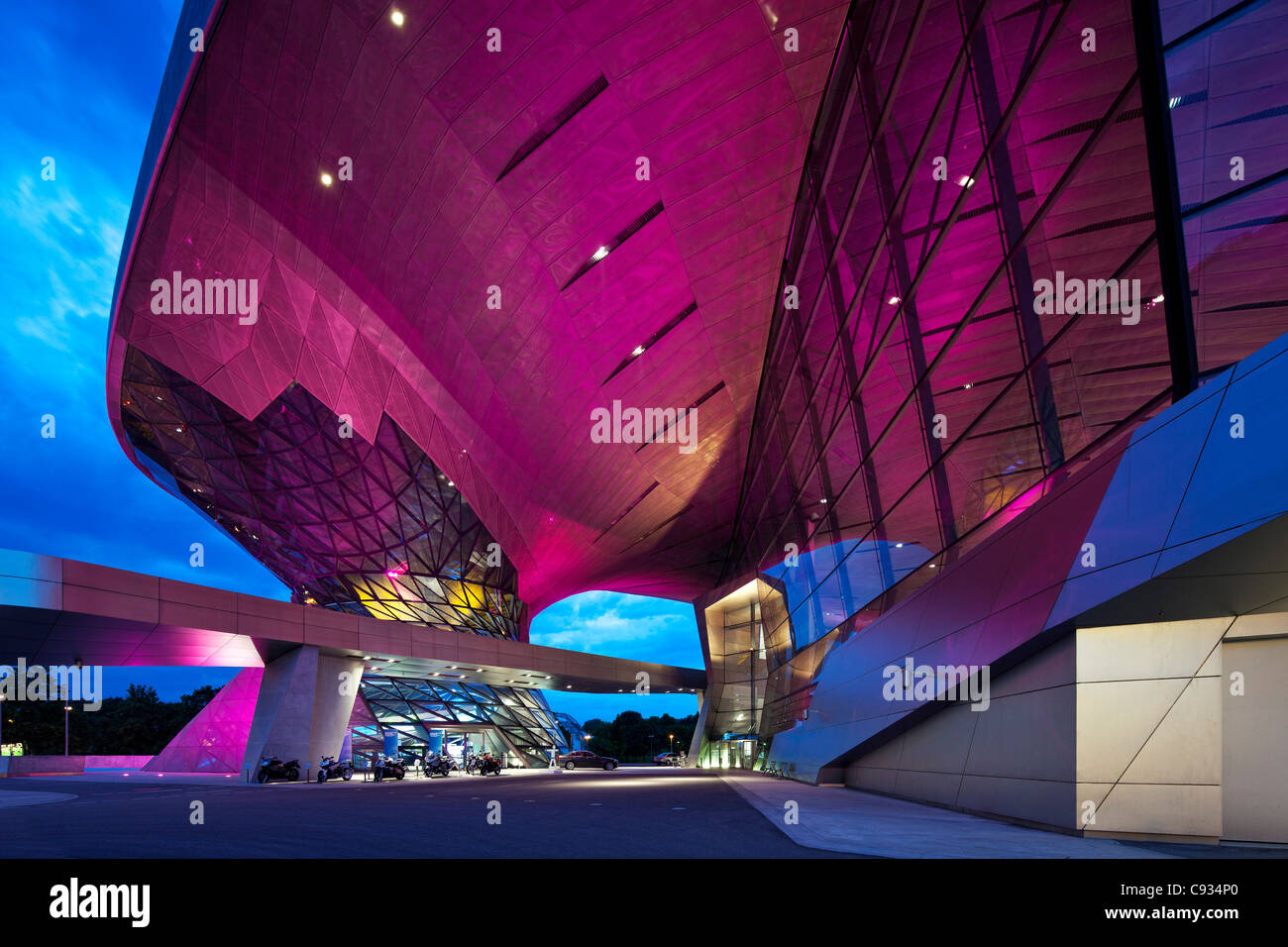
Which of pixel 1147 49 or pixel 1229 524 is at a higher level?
pixel 1147 49

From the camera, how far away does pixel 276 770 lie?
85.8 ft

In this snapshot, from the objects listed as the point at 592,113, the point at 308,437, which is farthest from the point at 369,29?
the point at 308,437

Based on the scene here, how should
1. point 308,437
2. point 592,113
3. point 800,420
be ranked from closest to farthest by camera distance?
point 592,113, point 800,420, point 308,437

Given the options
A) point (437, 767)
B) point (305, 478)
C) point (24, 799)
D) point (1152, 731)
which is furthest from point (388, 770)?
point (1152, 731)

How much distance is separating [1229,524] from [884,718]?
920 cm

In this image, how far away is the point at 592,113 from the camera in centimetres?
1592

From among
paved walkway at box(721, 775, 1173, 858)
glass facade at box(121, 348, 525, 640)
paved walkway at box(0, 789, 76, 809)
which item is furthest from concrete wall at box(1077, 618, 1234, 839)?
glass facade at box(121, 348, 525, 640)

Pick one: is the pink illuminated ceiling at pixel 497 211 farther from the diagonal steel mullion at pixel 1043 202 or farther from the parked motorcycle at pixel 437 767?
the parked motorcycle at pixel 437 767

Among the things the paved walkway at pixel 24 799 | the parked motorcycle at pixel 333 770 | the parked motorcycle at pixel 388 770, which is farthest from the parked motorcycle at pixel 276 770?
the paved walkway at pixel 24 799

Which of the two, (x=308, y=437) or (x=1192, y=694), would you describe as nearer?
(x=1192, y=694)

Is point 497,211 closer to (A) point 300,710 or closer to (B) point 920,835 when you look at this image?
(B) point 920,835

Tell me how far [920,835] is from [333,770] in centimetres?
2587

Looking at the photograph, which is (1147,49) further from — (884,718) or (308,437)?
(308,437)

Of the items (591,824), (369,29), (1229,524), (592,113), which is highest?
(369,29)
